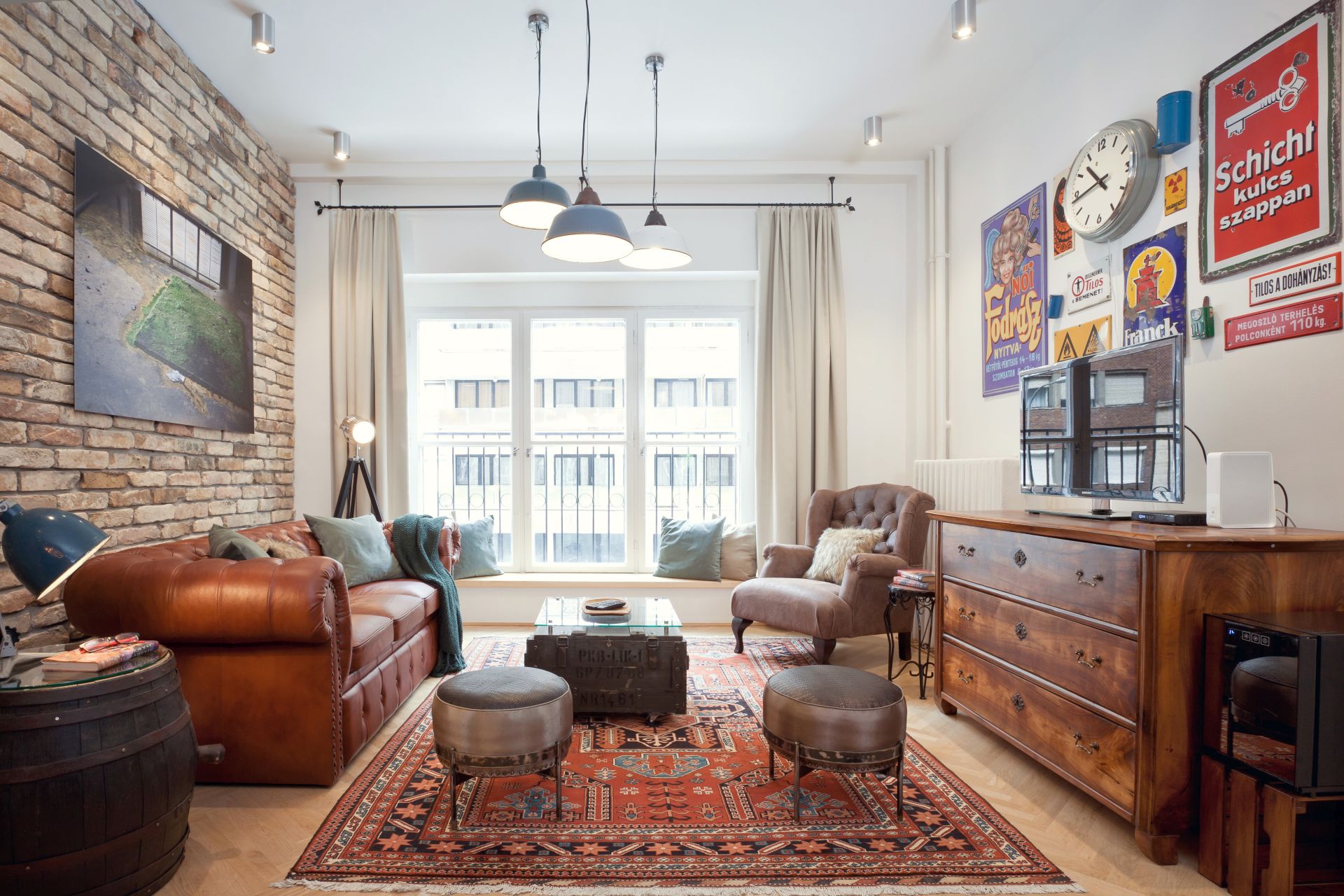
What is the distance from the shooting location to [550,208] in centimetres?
306

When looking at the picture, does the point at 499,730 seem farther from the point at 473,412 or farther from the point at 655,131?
the point at 655,131

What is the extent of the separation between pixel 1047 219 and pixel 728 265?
204 centimetres

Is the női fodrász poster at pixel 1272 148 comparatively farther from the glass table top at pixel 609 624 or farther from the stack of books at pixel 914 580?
the glass table top at pixel 609 624

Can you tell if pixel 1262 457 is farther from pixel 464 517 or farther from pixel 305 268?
pixel 305 268

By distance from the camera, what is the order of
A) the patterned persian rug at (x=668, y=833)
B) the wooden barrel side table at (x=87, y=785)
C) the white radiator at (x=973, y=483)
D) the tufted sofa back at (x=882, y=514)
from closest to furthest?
1. the wooden barrel side table at (x=87, y=785)
2. the patterned persian rug at (x=668, y=833)
3. the white radiator at (x=973, y=483)
4. the tufted sofa back at (x=882, y=514)

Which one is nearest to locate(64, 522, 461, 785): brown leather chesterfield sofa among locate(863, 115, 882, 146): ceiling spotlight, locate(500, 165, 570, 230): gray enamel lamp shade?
locate(500, 165, 570, 230): gray enamel lamp shade

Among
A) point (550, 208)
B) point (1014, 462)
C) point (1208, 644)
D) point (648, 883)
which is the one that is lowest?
point (648, 883)

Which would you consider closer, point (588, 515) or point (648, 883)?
point (648, 883)

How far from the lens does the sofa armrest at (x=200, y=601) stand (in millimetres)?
2242

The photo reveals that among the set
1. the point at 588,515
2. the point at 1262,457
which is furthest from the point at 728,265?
the point at 1262,457

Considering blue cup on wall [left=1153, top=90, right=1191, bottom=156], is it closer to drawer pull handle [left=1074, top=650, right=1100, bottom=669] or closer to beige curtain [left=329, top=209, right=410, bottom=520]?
drawer pull handle [left=1074, top=650, right=1100, bottom=669]

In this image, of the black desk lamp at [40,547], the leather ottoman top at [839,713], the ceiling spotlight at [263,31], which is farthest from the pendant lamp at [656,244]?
the black desk lamp at [40,547]

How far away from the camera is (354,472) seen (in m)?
4.48

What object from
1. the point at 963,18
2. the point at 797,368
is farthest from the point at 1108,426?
the point at 797,368
